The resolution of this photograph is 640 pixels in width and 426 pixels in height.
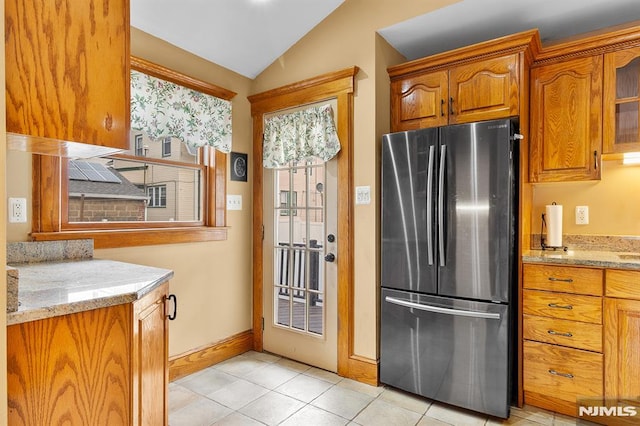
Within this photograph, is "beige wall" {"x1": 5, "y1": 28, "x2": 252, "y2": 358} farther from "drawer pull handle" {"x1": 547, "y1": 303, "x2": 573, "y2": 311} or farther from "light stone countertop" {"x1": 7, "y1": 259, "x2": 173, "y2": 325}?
"drawer pull handle" {"x1": 547, "y1": 303, "x2": 573, "y2": 311}

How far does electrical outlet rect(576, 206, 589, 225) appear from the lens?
8.22 ft

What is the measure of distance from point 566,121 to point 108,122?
8.34ft

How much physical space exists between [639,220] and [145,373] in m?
2.96

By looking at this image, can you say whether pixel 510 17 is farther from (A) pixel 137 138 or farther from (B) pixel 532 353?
(A) pixel 137 138

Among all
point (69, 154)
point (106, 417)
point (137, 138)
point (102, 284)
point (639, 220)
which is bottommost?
point (106, 417)

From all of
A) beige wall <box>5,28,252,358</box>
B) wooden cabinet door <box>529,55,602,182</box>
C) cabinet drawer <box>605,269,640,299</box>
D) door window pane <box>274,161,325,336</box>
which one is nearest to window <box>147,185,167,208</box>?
beige wall <box>5,28,252,358</box>

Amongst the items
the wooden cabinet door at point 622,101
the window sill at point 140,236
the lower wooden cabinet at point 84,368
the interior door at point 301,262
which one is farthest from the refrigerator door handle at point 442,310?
the lower wooden cabinet at point 84,368

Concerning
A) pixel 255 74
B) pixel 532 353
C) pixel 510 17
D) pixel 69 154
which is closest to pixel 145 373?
pixel 69 154

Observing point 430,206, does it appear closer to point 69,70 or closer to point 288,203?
point 288,203

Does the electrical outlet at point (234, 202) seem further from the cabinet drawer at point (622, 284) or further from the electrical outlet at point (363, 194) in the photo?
the cabinet drawer at point (622, 284)

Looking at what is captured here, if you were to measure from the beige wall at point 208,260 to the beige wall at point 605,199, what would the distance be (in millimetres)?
2353

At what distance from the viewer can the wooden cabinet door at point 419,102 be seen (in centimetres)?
245

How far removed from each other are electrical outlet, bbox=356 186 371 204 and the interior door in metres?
0.20

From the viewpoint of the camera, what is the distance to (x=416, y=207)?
2.35 metres
